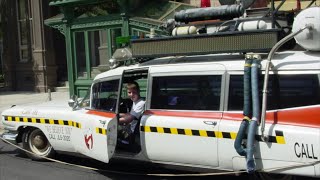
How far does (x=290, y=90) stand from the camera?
5.34 meters

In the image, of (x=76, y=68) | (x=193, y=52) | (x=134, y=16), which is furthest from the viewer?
(x=76, y=68)

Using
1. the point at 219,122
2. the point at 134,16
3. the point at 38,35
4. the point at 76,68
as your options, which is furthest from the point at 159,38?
the point at 38,35

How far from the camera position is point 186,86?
20.0 ft

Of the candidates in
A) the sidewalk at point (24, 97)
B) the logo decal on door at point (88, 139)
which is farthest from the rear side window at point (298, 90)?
the sidewalk at point (24, 97)

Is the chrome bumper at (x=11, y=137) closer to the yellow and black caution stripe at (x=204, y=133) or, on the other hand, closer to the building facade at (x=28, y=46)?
the yellow and black caution stripe at (x=204, y=133)

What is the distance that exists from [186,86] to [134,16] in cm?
702

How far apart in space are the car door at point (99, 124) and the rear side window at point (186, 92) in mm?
626

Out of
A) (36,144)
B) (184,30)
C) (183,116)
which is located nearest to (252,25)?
(184,30)

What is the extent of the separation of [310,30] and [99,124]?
291 cm

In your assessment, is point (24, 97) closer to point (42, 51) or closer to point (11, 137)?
point (42, 51)

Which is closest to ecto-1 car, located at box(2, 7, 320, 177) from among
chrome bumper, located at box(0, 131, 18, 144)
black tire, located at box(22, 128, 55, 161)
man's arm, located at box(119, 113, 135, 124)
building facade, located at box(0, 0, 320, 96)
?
man's arm, located at box(119, 113, 135, 124)

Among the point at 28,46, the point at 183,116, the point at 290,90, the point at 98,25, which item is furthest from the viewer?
the point at 28,46

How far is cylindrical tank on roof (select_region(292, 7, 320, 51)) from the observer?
5188 millimetres

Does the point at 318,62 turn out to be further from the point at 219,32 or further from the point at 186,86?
the point at 186,86
